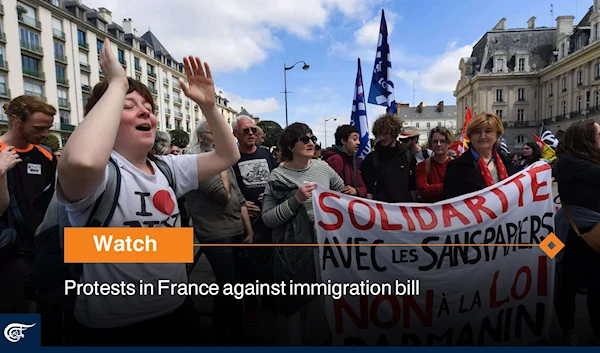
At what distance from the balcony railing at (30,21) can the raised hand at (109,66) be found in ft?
3.19

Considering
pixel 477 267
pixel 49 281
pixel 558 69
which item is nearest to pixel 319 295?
pixel 477 267

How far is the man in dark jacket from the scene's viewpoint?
302 cm

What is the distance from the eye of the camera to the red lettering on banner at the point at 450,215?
1.82 meters

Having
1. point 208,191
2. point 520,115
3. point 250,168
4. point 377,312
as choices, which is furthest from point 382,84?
point 377,312

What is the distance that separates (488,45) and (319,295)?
6.10ft

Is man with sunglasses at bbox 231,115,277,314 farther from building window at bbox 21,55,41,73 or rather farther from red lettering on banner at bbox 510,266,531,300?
red lettering on banner at bbox 510,266,531,300

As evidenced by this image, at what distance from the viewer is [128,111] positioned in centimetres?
119

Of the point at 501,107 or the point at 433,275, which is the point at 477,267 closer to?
the point at 433,275

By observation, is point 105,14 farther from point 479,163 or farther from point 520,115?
point 520,115

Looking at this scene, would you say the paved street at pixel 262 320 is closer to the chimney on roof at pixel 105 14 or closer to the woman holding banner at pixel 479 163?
the woman holding banner at pixel 479 163

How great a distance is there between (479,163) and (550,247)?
692 millimetres

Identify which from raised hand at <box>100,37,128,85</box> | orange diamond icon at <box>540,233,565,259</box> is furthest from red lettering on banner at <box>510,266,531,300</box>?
raised hand at <box>100,37,128,85</box>

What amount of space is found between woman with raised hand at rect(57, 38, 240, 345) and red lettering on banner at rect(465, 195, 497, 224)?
137 cm

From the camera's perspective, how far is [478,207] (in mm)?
1902
